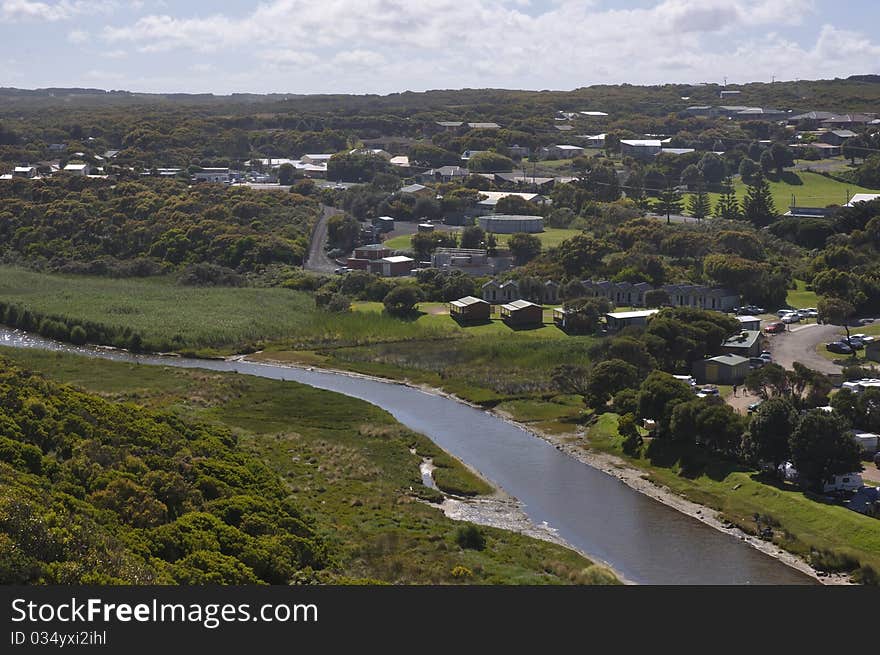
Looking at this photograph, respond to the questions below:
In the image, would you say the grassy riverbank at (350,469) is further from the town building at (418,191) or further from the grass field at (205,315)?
the town building at (418,191)

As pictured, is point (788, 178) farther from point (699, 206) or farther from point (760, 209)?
point (760, 209)

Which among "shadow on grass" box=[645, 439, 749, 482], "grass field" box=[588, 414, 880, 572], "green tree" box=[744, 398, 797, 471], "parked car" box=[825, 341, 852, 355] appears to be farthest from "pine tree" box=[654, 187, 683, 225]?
"green tree" box=[744, 398, 797, 471]

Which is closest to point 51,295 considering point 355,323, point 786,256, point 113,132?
point 355,323

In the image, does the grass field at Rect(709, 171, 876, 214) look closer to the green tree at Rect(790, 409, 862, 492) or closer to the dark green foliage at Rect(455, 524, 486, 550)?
the green tree at Rect(790, 409, 862, 492)

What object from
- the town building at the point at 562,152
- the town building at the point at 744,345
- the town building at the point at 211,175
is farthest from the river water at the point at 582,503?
the town building at the point at 562,152

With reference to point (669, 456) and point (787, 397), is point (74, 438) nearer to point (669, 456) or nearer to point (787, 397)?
point (669, 456)

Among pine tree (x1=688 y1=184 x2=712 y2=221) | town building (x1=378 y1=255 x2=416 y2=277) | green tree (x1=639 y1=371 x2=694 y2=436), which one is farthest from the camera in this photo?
pine tree (x1=688 y1=184 x2=712 y2=221)

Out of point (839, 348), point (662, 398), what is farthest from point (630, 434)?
point (839, 348)
